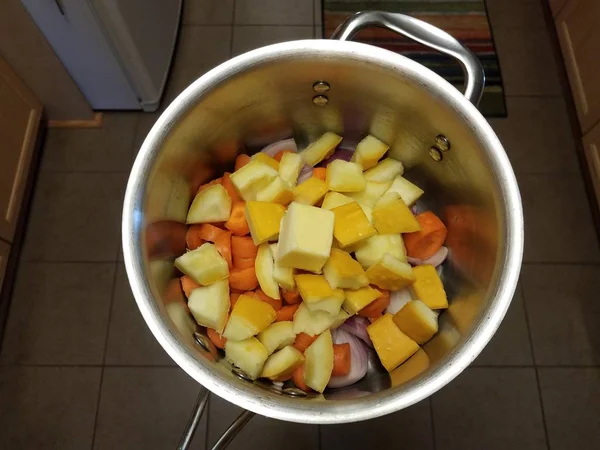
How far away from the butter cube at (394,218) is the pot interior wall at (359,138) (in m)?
0.10

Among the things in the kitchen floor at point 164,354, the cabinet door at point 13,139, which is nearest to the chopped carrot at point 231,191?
the kitchen floor at point 164,354

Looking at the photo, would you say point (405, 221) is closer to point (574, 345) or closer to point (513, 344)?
point (513, 344)

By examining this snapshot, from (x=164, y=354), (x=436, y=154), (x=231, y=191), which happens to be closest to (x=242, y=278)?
(x=231, y=191)

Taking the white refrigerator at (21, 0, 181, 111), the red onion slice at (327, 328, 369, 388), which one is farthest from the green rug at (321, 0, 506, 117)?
the red onion slice at (327, 328, 369, 388)

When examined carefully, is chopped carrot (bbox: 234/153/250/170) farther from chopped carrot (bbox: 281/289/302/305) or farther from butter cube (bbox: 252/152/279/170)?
chopped carrot (bbox: 281/289/302/305)

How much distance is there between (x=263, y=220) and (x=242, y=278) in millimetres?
100

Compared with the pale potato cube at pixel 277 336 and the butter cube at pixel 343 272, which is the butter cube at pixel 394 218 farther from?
the pale potato cube at pixel 277 336

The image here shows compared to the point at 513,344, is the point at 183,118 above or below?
above

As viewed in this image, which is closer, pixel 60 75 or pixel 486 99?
pixel 60 75

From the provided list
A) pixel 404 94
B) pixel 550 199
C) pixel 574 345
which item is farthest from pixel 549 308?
pixel 404 94

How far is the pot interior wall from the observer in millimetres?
658

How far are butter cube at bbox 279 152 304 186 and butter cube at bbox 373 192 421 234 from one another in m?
0.14

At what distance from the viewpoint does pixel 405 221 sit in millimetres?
734

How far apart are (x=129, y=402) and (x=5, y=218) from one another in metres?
0.58
